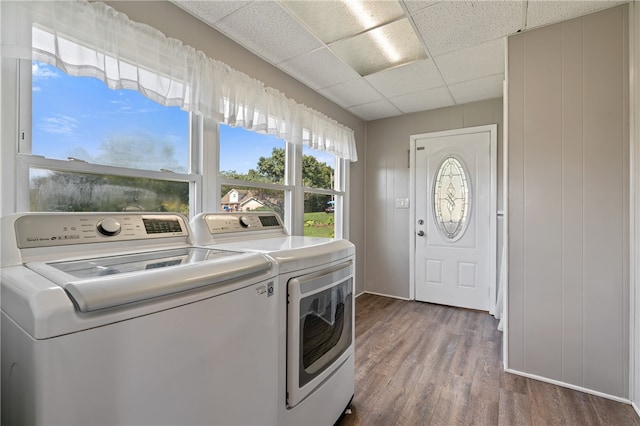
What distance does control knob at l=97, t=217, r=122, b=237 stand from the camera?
1.17m

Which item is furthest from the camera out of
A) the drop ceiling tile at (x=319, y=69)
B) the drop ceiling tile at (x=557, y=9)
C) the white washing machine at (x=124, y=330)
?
the drop ceiling tile at (x=319, y=69)

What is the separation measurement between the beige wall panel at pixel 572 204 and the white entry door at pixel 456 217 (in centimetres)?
127

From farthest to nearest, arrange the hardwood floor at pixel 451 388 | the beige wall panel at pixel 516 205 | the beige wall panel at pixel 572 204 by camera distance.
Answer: the beige wall panel at pixel 516 205 → the beige wall panel at pixel 572 204 → the hardwood floor at pixel 451 388

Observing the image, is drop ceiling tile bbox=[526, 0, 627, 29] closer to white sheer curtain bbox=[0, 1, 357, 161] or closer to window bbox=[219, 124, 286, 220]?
white sheer curtain bbox=[0, 1, 357, 161]

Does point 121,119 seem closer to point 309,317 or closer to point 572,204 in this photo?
point 309,317

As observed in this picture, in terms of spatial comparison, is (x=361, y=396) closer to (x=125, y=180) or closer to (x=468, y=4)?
(x=125, y=180)

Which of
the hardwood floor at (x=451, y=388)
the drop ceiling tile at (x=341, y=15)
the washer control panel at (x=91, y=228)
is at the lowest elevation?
the hardwood floor at (x=451, y=388)

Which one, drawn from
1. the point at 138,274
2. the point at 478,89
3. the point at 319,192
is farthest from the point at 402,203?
the point at 138,274

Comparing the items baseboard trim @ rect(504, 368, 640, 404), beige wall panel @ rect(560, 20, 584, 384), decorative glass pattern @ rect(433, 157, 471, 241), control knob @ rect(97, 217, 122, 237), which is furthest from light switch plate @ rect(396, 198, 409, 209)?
control knob @ rect(97, 217, 122, 237)

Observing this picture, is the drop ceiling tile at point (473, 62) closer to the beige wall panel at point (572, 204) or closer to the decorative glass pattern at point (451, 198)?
the beige wall panel at point (572, 204)

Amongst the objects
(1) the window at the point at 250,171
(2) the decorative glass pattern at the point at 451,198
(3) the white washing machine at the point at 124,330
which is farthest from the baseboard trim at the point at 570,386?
(1) the window at the point at 250,171

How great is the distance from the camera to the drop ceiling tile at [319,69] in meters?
2.33

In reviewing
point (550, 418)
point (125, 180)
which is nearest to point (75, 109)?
point (125, 180)

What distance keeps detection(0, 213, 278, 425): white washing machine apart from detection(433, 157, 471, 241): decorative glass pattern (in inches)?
113
